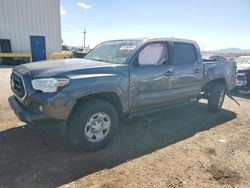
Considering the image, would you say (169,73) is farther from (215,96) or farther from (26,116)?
(26,116)


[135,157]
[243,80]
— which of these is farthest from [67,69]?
[243,80]

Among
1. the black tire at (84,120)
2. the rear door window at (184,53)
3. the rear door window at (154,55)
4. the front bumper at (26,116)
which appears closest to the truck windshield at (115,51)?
the rear door window at (154,55)

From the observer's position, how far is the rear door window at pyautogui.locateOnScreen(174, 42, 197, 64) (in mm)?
5333

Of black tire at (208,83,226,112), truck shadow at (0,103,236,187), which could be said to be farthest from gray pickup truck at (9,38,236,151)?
black tire at (208,83,226,112)

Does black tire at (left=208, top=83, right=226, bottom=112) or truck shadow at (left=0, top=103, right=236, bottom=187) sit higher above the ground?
black tire at (left=208, top=83, right=226, bottom=112)

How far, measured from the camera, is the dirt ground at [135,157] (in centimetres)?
329

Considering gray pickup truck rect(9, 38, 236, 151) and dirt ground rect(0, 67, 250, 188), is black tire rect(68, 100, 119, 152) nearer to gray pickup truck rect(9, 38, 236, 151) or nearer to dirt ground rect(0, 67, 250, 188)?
gray pickup truck rect(9, 38, 236, 151)

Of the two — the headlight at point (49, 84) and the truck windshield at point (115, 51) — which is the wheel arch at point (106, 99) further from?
the truck windshield at point (115, 51)

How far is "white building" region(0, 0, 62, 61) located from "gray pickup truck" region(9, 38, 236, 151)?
606 inches

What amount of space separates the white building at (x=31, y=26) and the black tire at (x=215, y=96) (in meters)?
16.5

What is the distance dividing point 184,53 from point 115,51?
1696 millimetres

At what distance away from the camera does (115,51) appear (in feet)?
16.0

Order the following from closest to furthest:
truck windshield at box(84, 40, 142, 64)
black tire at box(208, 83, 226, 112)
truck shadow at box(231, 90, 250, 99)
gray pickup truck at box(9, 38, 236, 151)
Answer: gray pickup truck at box(9, 38, 236, 151) < truck windshield at box(84, 40, 142, 64) < black tire at box(208, 83, 226, 112) < truck shadow at box(231, 90, 250, 99)

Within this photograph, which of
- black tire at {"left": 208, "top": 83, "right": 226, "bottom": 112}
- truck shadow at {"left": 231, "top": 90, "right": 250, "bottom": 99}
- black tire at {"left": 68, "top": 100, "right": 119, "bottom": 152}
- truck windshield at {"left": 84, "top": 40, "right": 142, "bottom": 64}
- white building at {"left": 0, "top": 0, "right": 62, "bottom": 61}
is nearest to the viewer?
black tire at {"left": 68, "top": 100, "right": 119, "bottom": 152}
